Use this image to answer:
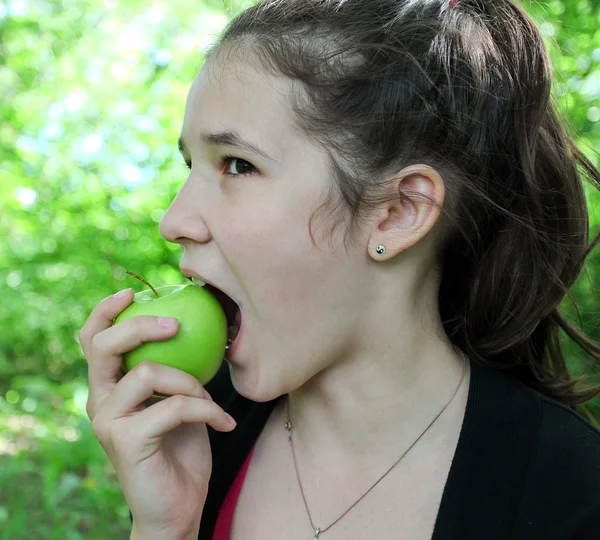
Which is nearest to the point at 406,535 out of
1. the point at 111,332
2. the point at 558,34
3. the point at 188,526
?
the point at 188,526

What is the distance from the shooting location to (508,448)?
167cm

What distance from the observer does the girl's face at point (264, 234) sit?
164 cm

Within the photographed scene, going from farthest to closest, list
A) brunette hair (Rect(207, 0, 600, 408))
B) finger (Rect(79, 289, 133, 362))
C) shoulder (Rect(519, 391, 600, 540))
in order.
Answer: finger (Rect(79, 289, 133, 362)) → brunette hair (Rect(207, 0, 600, 408)) → shoulder (Rect(519, 391, 600, 540))

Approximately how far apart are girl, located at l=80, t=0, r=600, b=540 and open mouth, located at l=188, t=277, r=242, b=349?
0.01m

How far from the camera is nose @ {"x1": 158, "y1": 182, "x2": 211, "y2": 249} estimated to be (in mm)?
1693

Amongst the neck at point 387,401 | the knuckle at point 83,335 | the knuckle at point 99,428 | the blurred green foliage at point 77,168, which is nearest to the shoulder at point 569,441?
the neck at point 387,401

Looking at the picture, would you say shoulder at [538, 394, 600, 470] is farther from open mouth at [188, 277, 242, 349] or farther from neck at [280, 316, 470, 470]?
open mouth at [188, 277, 242, 349]

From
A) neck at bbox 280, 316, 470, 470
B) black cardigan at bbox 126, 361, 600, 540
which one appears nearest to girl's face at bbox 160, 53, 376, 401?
neck at bbox 280, 316, 470, 470

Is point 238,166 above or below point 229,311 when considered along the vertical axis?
above

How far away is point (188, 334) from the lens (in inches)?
66.1

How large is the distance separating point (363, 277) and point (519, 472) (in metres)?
0.57

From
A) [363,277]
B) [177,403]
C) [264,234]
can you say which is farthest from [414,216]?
[177,403]

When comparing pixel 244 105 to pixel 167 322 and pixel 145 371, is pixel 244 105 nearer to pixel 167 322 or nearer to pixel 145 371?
pixel 167 322

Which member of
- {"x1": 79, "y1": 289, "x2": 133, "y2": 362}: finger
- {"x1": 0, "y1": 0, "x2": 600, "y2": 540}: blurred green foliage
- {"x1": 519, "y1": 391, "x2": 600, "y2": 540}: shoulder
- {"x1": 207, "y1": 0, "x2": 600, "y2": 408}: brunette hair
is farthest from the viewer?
{"x1": 0, "y1": 0, "x2": 600, "y2": 540}: blurred green foliage
